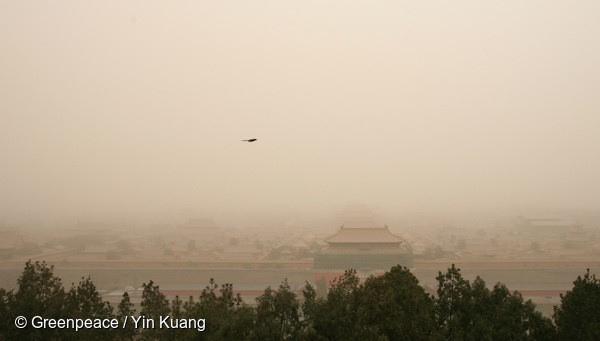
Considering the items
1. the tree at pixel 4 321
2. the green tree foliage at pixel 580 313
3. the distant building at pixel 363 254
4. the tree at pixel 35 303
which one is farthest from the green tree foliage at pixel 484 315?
the distant building at pixel 363 254

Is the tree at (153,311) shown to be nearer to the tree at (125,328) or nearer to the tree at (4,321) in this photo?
the tree at (125,328)

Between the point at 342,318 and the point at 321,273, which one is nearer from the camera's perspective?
the point at 342,318

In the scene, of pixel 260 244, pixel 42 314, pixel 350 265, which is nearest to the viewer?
pixel 42 314

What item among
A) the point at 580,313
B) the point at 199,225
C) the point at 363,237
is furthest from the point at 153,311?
the point at 199,225

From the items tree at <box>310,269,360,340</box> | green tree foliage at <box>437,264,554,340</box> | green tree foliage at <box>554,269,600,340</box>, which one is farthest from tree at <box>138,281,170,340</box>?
green tree foliage at <box>554,269,600,340</box>

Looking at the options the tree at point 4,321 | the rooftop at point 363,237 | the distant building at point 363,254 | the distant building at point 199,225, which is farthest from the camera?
the distant building at point 199,225

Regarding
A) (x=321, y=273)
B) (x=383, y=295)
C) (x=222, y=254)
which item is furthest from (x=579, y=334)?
(x=222, y=254)

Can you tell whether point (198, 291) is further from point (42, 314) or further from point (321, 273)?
A: point (42, 314)
